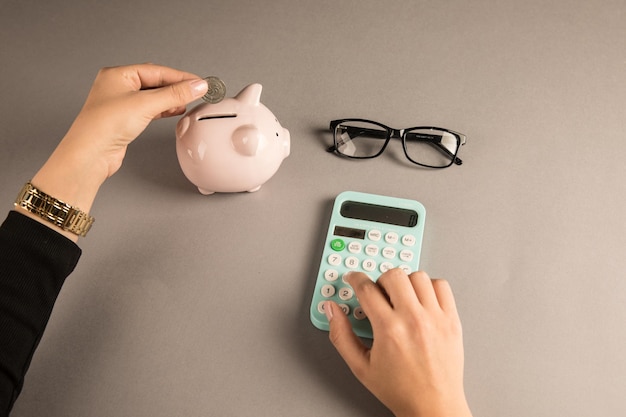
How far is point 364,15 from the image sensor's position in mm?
897

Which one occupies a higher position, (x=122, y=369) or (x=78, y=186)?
(x=78, y=186)

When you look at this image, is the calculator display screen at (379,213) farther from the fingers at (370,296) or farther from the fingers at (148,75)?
A: the fingers at (148,75)

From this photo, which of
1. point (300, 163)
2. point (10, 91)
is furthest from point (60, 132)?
point (300, 163)

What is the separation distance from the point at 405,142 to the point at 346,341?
32 cm

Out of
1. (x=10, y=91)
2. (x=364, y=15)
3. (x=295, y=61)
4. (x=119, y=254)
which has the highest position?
(x=364, y=15)

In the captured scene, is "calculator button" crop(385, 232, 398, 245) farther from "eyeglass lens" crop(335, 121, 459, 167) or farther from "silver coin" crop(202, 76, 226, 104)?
"silver coin" crop(202, 76, 226, 104)

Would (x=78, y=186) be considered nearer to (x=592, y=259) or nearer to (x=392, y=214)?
(x=392, y=214)

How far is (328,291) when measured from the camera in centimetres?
64

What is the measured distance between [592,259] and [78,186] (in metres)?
0.62

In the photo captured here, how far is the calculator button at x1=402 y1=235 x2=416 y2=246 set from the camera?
663mm

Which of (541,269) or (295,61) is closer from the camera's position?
(541,269)

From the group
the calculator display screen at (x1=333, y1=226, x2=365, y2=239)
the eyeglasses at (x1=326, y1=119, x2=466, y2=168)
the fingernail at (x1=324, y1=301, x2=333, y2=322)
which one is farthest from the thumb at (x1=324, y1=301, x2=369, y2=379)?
the eyeglasses at (x1=326, y1=119, x2=466, y2=168)

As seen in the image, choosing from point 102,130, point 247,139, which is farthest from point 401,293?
point 102,130

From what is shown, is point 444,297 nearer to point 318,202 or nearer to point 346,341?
point 346,341
